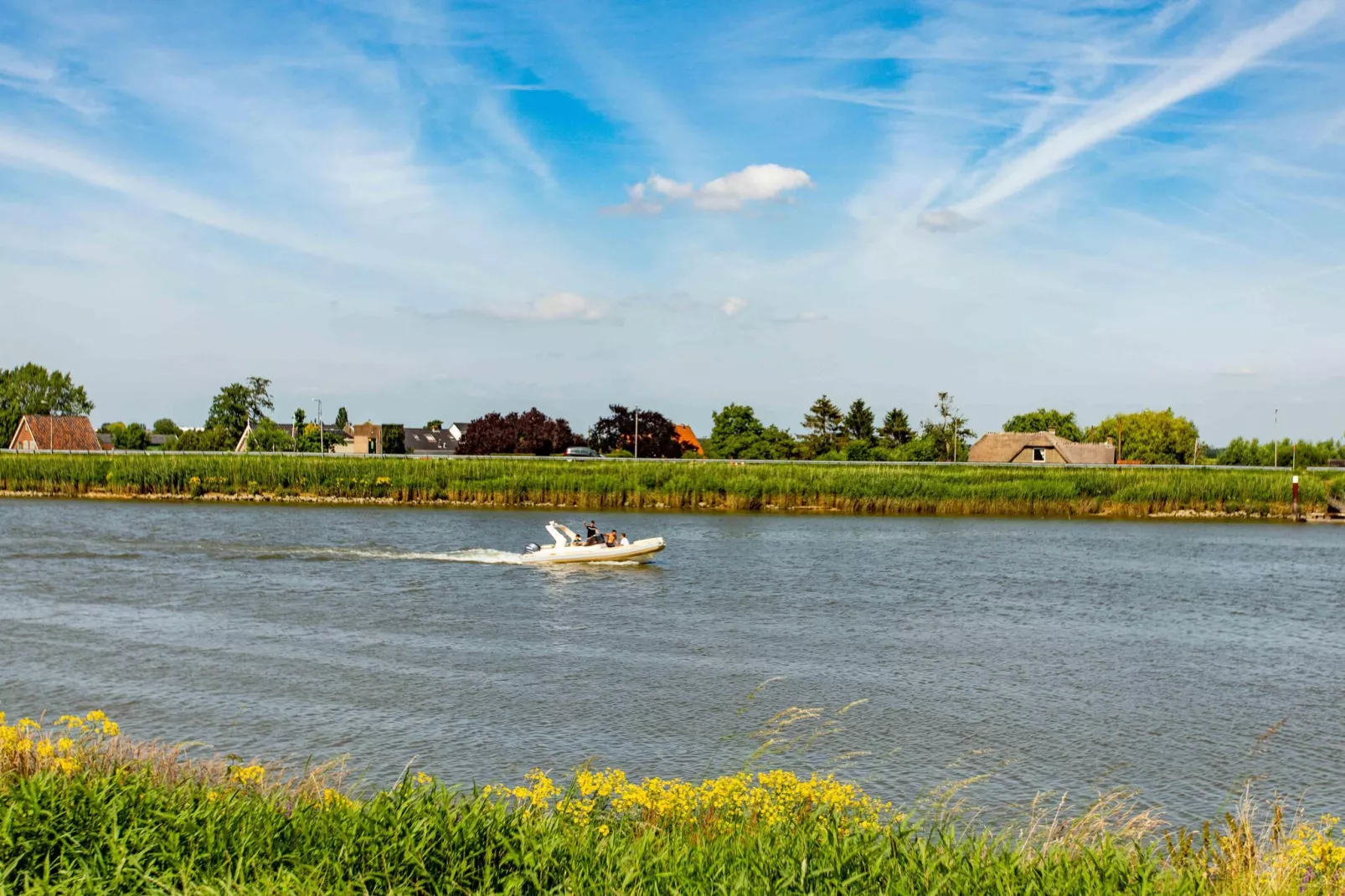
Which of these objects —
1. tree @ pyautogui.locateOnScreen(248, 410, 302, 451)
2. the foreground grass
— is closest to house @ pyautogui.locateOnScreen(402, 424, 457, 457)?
tree @ pyautogui.locateOnScreen(248, 410, 302, 451)

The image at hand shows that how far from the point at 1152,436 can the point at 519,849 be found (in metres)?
127

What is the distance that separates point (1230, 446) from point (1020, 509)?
6863 cm

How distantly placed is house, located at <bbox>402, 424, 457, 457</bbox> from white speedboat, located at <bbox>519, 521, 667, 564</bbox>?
10313 cm

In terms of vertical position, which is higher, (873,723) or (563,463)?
(563,463)

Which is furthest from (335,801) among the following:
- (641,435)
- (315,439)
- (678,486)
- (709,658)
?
(315,439)

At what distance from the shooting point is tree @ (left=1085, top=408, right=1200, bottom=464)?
11894cm

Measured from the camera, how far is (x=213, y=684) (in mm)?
17406

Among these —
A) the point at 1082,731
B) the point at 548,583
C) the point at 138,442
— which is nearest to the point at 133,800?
the point at 1082,731

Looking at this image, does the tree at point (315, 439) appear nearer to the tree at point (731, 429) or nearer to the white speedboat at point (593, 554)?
the tree at point (731, 429)

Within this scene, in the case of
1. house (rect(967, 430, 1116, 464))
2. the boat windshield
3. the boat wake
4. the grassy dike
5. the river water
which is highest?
house (rect(967, 430, 1116, 464))

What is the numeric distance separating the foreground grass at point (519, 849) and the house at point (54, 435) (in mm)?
108261

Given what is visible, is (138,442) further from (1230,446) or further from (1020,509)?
(1230,446)

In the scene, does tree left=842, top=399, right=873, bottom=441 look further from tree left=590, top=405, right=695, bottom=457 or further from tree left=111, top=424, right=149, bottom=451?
tree left=111, top=424, right=149, bottom=451

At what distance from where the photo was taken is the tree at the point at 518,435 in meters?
100
